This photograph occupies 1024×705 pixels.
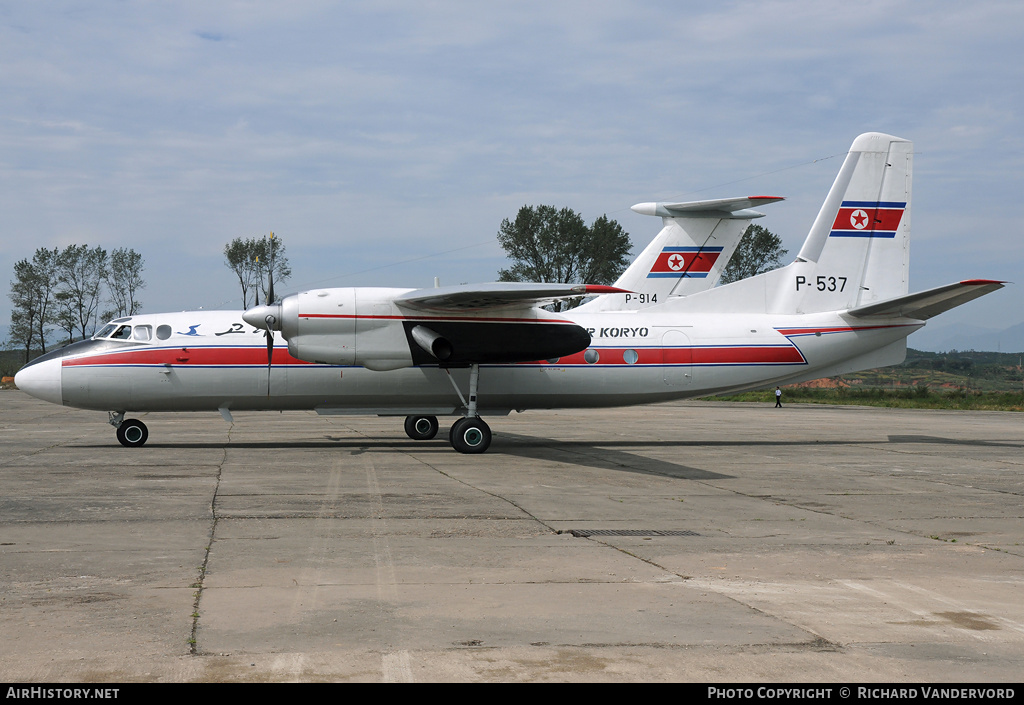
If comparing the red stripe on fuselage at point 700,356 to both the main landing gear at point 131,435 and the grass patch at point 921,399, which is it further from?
the grass patch at point 921,399

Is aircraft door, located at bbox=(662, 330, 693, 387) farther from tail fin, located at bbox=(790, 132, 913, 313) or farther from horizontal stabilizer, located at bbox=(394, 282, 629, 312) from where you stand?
horizontal stabilizer, located at bbox=(394, 282, 629, 312)

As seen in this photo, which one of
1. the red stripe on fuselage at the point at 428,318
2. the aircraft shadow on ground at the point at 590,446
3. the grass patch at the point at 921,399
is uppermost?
the red stripe on fuselage at the point at 428,318

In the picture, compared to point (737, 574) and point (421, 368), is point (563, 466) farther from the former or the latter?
point (737, 574)

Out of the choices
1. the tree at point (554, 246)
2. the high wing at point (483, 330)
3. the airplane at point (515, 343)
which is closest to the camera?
the high wing at point (483, 330)

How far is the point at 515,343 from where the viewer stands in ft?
63.2

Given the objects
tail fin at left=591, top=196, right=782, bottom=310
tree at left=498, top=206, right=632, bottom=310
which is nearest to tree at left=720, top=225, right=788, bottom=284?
tree at left=498, top=206, right=632, bottom=310

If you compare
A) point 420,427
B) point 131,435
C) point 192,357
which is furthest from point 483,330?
point 131,435

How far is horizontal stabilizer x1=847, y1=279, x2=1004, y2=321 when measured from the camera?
713 inches

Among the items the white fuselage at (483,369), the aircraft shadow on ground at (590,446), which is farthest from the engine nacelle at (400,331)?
the aircraft shadow on ground at (590,446)

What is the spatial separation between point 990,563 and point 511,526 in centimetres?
502

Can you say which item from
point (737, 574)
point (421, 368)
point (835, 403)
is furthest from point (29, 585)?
point (835, 403)

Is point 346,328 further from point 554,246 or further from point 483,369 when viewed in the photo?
point 554,246

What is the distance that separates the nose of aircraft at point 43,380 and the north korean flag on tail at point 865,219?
19069mm

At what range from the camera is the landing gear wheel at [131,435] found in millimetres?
19312
